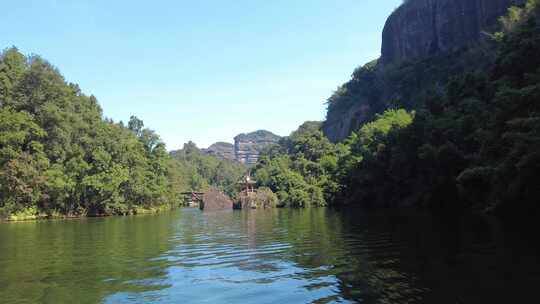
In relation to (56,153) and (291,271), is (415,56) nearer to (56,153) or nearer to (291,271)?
(56,153)

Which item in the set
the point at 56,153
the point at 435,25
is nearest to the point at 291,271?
the point at 56,153

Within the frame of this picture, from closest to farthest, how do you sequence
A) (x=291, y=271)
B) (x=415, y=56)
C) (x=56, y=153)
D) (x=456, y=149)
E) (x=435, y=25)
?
1. (x=291, y=271)
2. (x=456, y=149)
3. (x=56, y=153)
4. (x=435, y=25)
5. (x=415, y=56)

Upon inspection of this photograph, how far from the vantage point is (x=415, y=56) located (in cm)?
10856

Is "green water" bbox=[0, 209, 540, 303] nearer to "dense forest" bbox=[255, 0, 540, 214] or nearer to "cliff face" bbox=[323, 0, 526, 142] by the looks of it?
"dense forest" bbox=[255, 0, 540, 214]

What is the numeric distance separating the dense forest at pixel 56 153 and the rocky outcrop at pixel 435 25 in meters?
64.1

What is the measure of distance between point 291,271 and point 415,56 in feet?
338

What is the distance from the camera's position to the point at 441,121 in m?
43.2

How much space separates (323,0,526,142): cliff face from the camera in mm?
88812

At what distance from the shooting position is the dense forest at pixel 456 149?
2497 cm

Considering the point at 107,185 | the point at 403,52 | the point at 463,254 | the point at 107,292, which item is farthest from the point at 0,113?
the point at 403,52

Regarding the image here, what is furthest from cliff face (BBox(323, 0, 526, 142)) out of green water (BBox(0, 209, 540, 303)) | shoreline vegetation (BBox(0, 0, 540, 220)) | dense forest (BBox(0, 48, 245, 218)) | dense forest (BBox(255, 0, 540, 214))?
green water (BBox(0, 209, 540, 303))

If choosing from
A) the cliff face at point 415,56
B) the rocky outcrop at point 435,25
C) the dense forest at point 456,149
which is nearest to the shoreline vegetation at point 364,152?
the dense forest at point 456,149

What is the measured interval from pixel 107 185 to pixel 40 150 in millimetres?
10160

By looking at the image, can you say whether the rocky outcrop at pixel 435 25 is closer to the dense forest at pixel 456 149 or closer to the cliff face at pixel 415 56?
the cliff face at pixel 415 56
